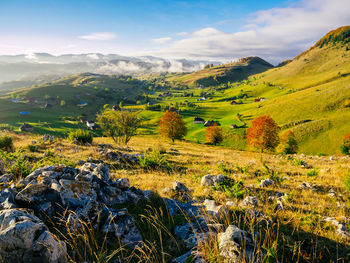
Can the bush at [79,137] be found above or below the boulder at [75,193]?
below

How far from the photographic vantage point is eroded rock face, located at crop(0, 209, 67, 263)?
133 inches

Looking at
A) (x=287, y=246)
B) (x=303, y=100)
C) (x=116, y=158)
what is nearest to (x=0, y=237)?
(x=287, y=246)

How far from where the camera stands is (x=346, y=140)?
7375 centimetres

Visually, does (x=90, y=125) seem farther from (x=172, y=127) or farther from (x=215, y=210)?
(x=215, y=210)

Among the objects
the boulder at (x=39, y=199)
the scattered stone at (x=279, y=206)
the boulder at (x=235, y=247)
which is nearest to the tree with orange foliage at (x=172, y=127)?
the scattered stone at (x=279, y=206)

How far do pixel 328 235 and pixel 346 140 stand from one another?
96691 millimetres

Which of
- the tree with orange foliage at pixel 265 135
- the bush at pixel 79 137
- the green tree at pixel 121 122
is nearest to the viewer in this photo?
the bush at pixel 79 137

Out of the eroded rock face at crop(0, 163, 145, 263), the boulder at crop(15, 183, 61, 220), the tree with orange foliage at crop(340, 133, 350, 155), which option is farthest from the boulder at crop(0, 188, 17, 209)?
the tree with orange foliage at crop(340, 133, 350, 155)

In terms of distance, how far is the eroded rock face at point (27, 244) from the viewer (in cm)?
→ 338

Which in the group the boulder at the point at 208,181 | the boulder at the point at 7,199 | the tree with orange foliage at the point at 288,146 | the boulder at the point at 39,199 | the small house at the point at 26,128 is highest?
the boulder at the point at 7,199

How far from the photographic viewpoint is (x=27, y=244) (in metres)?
3.47

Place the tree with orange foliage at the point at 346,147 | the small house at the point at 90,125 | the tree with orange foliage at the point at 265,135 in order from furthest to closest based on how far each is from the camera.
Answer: the small house at the point at 90,125, the tree with orange foliage at the point at 346,147, the tree with orange foliage at the point at 265,135

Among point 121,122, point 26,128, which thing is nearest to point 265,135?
point 121,122

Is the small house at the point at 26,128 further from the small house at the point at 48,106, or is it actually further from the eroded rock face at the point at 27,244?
the eroded rock face at the point at 27,244
